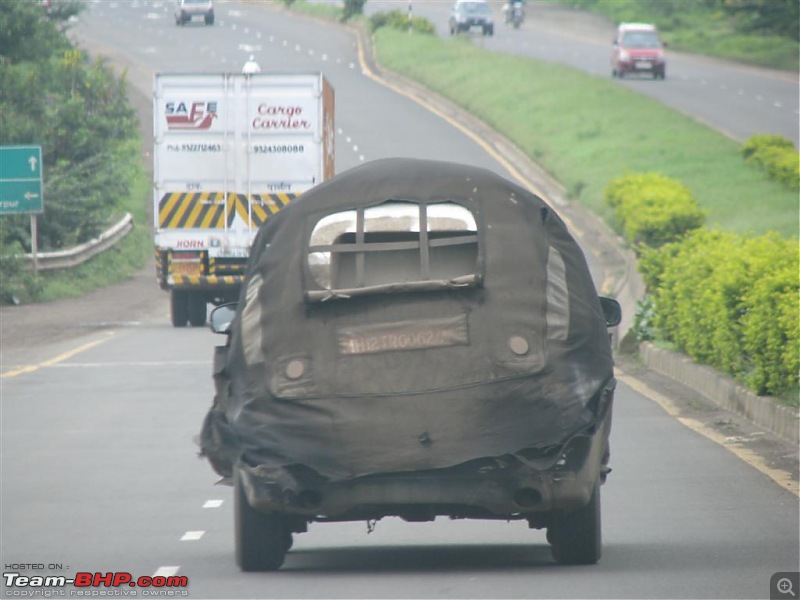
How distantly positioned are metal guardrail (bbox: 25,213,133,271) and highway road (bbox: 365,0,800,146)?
16500 millimetres

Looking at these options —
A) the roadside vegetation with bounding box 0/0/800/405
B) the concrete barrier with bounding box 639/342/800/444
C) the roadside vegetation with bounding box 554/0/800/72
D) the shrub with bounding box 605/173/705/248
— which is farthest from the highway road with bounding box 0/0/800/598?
the roadside vegetation with bounding box 554/0/800/72

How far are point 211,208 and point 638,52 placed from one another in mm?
41712

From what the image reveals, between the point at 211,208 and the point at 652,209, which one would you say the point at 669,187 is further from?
the point at 211,208

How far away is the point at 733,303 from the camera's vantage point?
16.8m

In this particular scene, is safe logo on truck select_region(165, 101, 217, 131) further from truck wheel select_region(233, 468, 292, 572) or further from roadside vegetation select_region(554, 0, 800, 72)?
roadside vegetation select_region(554, 0, 800, 72)

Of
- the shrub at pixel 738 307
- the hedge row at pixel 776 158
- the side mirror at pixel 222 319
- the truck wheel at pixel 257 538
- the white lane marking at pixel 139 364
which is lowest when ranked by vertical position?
the white lane marking at pixel 139 364

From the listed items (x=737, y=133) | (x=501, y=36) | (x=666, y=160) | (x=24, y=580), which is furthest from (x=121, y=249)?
(x=501, y=36)


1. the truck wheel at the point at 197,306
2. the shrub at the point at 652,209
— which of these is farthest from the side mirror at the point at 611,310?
the truck wheel at the point at 197,306

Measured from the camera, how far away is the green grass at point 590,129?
121 feet

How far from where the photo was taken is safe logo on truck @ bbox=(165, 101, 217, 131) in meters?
26.9

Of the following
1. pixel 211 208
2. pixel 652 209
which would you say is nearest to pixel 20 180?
pixel 211 208

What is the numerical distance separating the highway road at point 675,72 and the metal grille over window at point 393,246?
4068 centimetres

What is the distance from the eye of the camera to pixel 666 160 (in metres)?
45.4

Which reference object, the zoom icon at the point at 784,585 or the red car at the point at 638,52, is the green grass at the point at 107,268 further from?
the zoom icon at the point at 784,585
